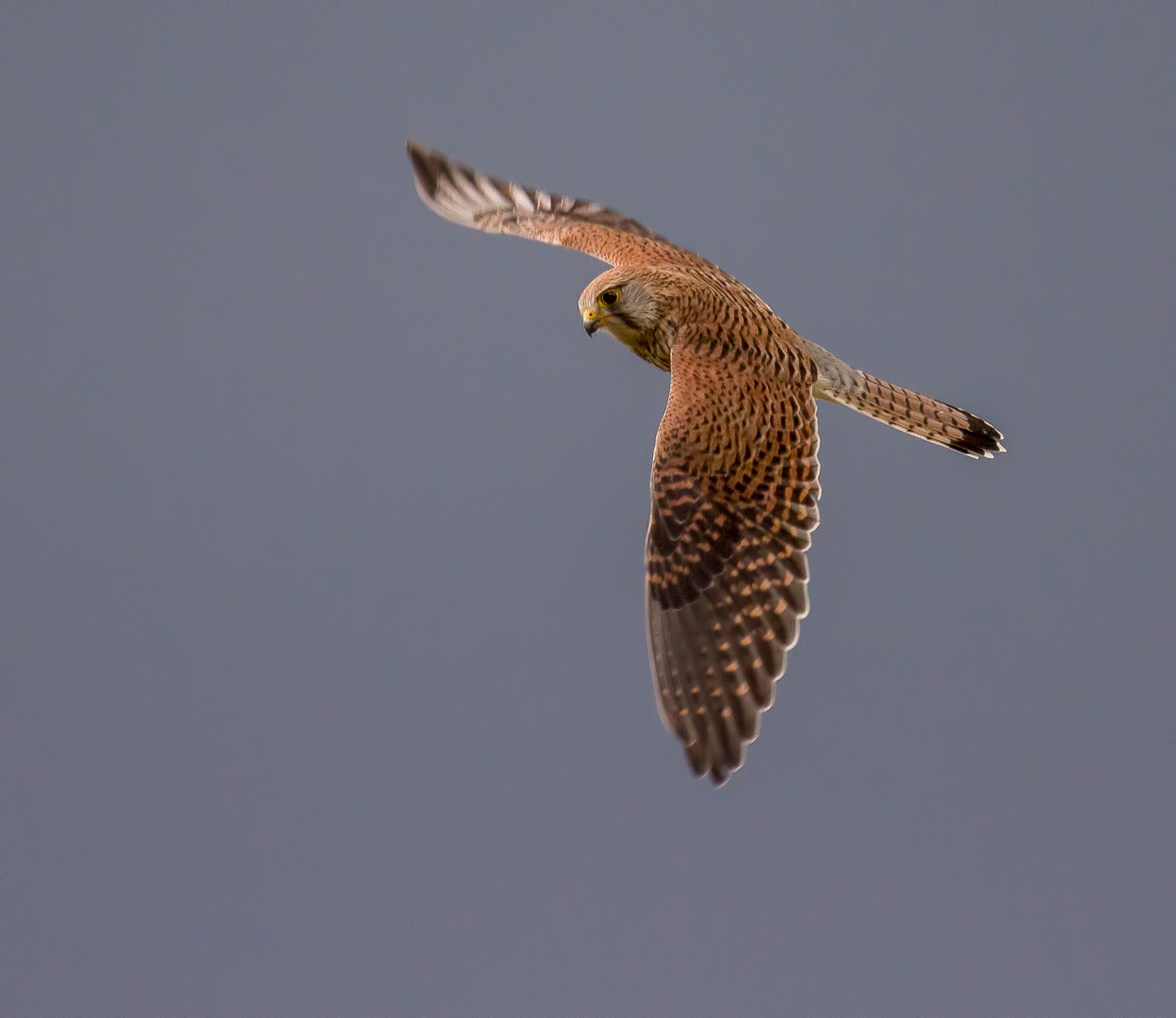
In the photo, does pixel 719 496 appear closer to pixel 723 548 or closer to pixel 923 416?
pixel 723 548

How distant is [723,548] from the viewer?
503 centimetres

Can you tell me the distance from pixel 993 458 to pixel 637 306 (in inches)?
74.2

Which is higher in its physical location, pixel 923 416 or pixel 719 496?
pixel 923 416

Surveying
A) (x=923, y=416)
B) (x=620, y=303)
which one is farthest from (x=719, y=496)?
(x=923, y=416)

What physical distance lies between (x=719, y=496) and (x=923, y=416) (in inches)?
55.7

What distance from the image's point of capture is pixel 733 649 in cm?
490

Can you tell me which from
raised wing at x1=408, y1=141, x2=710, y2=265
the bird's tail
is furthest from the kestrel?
raised wing at x1=408, y1=141, x2=710, y2=265

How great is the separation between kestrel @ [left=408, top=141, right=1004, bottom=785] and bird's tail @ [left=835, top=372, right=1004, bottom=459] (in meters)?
0.23

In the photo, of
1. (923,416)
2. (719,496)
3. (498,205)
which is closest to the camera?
(719,496)

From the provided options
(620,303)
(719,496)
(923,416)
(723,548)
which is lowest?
(723,548)

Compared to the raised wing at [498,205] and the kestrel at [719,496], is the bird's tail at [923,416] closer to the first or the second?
the kestrel at [719,496]

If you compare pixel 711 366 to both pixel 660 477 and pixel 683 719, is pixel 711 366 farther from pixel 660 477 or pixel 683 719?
pixel 683 719

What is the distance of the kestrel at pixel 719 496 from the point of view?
15.9ft

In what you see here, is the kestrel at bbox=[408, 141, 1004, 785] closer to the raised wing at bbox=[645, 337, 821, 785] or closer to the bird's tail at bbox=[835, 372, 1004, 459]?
the raised wing at bbox=[645, 337, 821, 785]
